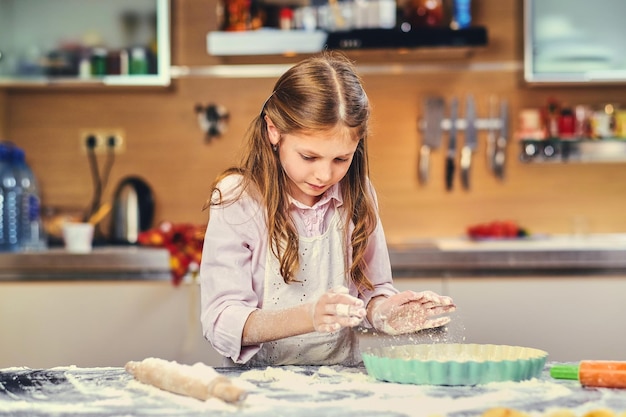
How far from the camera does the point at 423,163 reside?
3.57 meters

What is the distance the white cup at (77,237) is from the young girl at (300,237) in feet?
4.96

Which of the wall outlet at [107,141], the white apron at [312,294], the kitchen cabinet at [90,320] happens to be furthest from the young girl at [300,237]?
the wall outlet at [107,141]

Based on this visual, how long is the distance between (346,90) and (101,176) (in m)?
2.13

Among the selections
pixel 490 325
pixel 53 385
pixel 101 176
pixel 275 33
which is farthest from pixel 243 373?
pixel 101 176

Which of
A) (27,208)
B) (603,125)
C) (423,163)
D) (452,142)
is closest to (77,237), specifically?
(27,208)

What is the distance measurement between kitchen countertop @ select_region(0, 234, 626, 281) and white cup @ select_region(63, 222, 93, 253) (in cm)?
16

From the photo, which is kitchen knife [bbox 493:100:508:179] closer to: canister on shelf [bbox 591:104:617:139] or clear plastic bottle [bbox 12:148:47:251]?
canister on shelf [bbox 591:104:617:139]

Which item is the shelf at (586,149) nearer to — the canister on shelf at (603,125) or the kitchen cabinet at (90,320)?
the canister on shelf at (603,125)

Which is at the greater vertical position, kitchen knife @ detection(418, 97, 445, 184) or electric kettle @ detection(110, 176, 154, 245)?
kitchen knife @ detection(418, 97, 445, 184)

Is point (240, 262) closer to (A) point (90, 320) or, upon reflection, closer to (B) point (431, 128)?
(A) point (90, 320)

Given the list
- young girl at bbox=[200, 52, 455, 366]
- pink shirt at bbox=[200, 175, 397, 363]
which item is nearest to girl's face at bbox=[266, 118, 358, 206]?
young girl at bbox=[200, 52, 455, 366]

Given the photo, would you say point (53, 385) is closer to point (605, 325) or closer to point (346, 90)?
point (346, 90)

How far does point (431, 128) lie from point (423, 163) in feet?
0.45

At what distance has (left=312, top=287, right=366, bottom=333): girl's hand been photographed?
1.44 m
